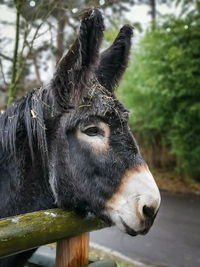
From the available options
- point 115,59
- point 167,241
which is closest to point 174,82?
point 167,241

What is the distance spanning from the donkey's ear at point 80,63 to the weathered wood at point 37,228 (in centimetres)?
71

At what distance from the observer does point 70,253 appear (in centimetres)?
183

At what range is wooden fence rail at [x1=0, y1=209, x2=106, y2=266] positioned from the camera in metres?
1.24

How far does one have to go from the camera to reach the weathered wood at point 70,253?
1.82m

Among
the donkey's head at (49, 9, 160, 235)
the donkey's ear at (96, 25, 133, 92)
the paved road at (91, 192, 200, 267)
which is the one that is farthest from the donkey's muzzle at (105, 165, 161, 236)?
the paved road at (91, 192, 200, 267)

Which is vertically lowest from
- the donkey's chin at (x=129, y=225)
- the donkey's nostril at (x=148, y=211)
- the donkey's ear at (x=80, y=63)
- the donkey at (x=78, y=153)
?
the donkey's chin at (x=129, y=225)

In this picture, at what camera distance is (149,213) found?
1520 mm

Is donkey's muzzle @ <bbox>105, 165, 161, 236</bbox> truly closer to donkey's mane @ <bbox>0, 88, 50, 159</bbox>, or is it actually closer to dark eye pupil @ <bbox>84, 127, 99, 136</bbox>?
dark eye pupil @ <bbox>84, 127, 99, 136</bbox>

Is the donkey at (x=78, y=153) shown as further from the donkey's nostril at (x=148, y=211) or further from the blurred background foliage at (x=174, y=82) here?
the blurred background foliage at (x=174, y=82)

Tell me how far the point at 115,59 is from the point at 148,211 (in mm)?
1204

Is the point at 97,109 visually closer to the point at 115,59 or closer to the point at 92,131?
the point at 92,131

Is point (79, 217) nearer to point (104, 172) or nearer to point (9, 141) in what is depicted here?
point (104, 172)

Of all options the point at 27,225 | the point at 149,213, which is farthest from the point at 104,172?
the point at 27,225

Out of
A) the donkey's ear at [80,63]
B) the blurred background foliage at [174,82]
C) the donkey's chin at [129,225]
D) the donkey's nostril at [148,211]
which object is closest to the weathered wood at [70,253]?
the donkey's chin at [129,225]
